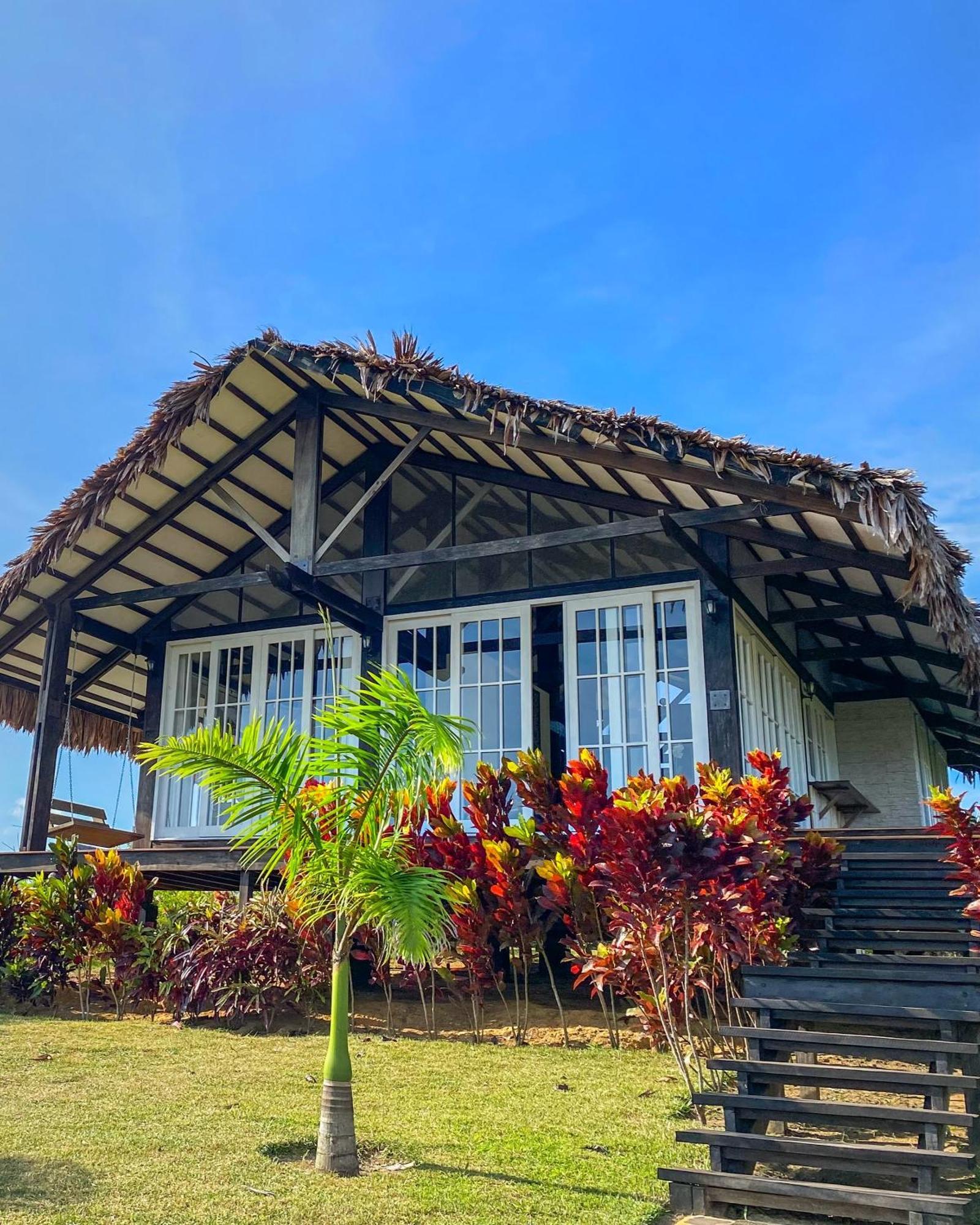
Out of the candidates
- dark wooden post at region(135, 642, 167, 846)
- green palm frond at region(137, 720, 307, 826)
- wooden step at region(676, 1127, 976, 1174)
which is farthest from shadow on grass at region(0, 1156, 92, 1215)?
dark wooden post at region(135, 642, 167, 846)

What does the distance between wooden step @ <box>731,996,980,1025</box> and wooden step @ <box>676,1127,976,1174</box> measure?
Answer: 0.58m

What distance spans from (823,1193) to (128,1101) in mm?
3318

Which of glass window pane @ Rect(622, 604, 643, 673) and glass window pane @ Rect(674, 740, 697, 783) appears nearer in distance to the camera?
glass window pane @ Rect(674, 740, 697, 783)

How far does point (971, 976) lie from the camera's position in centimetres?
510

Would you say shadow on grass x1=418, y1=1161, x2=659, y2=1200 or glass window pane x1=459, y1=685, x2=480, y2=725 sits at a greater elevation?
glass window pane x1=459, y1=685, x2=480, y2=725

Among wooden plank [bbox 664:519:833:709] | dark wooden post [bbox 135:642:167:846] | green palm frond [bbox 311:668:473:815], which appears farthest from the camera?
dark wooden post [bbox 135:642:167:846]

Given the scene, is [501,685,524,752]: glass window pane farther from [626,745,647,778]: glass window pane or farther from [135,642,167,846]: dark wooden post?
[135,642,167,846]: dark wooden post

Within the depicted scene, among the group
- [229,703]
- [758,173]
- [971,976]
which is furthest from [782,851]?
[229,703]

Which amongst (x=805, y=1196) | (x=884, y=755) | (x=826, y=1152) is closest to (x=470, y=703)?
(x=826, y=1152)

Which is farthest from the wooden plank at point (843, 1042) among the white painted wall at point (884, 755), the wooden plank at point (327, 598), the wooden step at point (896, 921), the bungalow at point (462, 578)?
the white painted wall at point (884, 755)

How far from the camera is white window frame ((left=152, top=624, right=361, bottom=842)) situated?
424 inches

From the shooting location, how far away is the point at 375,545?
10711 mm

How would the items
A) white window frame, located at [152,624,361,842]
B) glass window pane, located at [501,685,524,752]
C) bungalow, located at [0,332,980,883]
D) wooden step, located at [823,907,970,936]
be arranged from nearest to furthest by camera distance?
wooden step, located at [823,907,970,936], bungalow, located at [0,332,980,883], glass window pane, located at [501,685,524,752], white window frame, located at [152,624,361,842]

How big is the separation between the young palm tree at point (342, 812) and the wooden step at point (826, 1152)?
132cm
